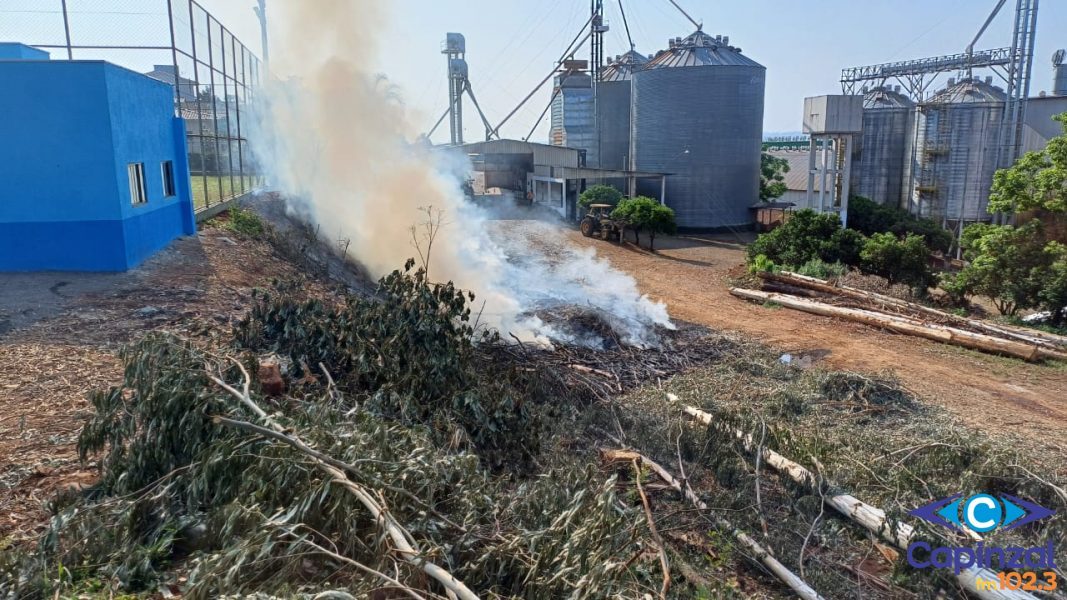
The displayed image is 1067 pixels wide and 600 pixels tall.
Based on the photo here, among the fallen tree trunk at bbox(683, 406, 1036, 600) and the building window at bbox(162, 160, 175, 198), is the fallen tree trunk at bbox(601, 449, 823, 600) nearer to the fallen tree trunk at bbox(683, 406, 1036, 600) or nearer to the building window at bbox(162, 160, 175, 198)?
the fallen tree trunk at bbox(683, 406, 1036, 600)

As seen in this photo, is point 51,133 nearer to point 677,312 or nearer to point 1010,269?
point 677,312

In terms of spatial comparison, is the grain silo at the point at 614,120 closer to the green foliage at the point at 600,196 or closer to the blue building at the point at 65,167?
the green foliage at the point at 600,196

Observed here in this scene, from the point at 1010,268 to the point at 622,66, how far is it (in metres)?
27.0

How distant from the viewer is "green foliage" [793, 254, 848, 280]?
18.9m

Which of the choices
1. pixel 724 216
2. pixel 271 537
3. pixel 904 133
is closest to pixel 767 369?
pixel 271 537

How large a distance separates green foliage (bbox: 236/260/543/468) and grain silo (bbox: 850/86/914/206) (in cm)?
3385

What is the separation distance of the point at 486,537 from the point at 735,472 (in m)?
3.81

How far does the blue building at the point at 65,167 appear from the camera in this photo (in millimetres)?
10328

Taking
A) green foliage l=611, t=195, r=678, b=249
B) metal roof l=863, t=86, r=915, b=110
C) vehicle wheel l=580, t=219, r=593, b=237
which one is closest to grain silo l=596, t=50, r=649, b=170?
vehicle wheel l=580, t=219, r=593, b=237

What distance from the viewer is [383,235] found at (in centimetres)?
1596

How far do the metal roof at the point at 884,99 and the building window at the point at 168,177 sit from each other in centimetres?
3542

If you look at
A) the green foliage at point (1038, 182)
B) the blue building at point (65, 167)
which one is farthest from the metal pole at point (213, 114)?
the green foliage at point (1038, 182)

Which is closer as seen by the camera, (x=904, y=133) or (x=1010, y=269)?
(x=1010, y=269)

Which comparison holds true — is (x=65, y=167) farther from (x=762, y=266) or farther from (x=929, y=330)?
(x=762, y=266)
